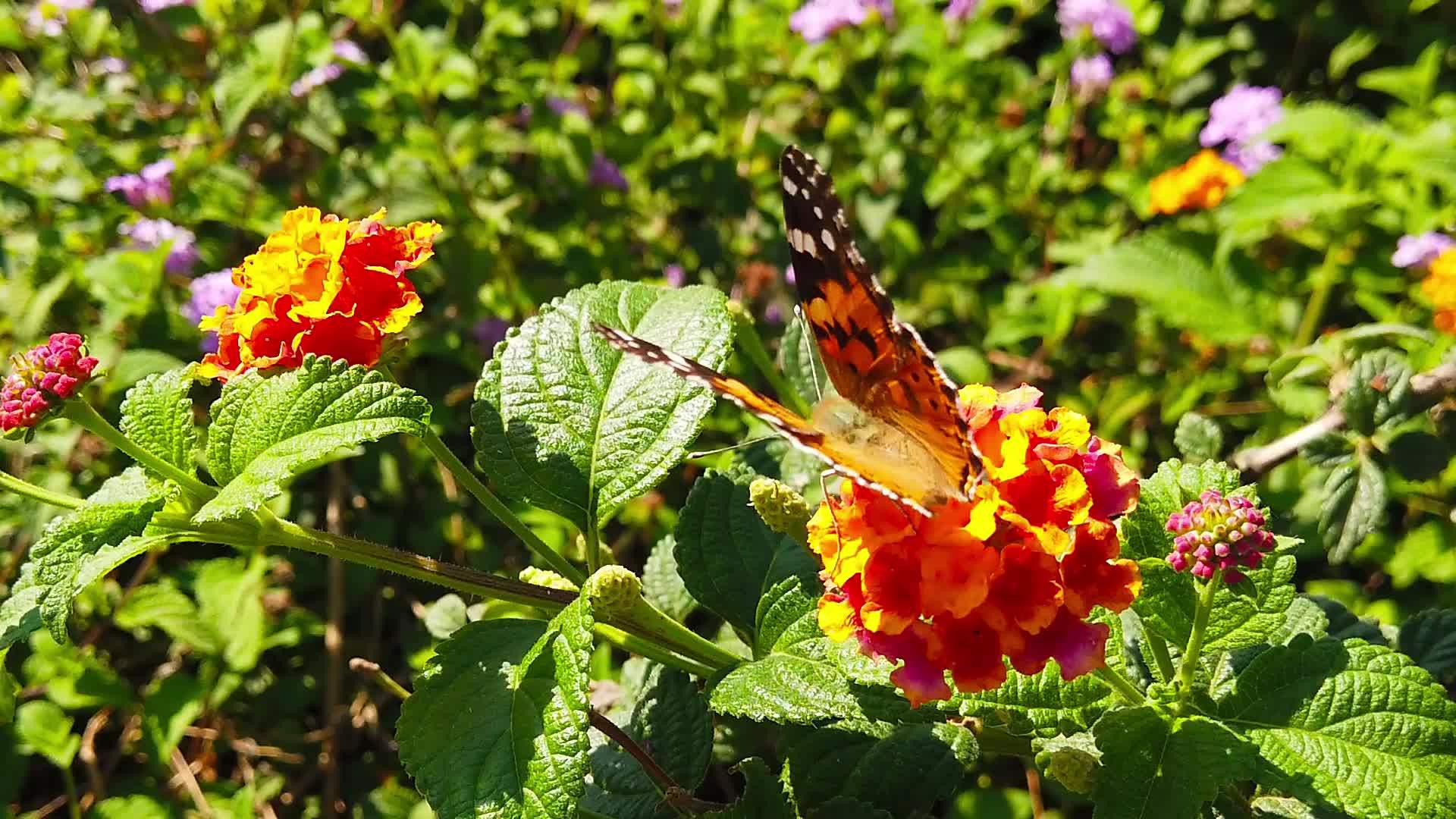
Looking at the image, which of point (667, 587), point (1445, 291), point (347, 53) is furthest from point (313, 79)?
point (1445, 291)

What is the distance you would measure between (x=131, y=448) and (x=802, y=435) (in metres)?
0.68

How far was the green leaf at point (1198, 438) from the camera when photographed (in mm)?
1628

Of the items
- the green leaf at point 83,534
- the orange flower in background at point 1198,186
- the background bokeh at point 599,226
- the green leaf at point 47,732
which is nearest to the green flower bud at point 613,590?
the green leaf at point 83,534

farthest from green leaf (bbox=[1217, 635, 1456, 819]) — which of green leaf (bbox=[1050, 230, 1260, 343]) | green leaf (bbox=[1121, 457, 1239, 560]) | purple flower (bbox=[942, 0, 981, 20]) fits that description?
purple flower (bbox=[942, 0, 981, 20])

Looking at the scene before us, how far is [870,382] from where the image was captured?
118cm

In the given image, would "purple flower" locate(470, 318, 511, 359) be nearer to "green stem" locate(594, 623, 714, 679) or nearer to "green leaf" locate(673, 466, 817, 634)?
"green leaf" locate(673, 466, 817, 634)

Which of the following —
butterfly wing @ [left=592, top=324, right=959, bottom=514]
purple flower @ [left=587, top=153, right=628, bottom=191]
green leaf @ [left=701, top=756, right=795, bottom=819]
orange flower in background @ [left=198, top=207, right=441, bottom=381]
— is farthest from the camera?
purple flower @ [left=587, top=153, right=628, bottom=191]

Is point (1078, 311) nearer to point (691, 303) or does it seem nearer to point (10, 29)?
point (691, 303)

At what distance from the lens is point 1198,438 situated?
5.38 feet

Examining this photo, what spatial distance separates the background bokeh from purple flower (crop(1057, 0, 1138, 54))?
0.28 ft

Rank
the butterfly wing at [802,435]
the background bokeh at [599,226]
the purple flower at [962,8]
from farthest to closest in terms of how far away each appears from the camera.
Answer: the purple flower at [962,8] → the background bokeh at [599,226] → the butterfly wing at [802,435]

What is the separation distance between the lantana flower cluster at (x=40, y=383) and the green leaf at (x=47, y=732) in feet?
3.81

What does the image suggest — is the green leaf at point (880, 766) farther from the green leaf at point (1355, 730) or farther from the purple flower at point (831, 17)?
the purple flower at point (831, 17)

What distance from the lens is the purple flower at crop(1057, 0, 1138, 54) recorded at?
310 centimetres
